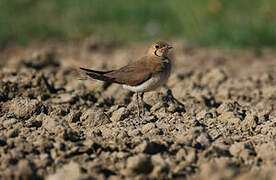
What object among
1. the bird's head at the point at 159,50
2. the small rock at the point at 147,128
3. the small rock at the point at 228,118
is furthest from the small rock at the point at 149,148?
the bird's head at the point at 159,50

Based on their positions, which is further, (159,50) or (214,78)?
(214,78)

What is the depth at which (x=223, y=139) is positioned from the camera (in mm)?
4207

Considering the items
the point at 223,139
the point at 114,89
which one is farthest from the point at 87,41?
the point at 223,139

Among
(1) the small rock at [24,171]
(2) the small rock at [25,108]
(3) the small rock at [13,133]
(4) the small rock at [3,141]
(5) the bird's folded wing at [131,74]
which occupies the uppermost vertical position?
(5) the bird's folded wing at [131,74]

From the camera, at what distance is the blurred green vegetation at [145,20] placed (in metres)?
10.1

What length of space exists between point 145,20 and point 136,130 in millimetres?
7704

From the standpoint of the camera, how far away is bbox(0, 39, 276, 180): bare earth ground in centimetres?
346

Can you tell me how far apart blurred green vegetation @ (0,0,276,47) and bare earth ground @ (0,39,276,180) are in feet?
9.15

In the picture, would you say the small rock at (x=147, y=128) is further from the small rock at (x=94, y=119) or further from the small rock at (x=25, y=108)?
the small rock at (x=25, y=108)

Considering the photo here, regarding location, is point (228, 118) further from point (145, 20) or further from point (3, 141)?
point (145, 20)

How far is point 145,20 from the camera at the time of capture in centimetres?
1174

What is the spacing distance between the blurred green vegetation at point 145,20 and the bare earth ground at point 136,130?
2.79m

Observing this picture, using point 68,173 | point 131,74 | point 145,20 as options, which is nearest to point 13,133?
point 68,173

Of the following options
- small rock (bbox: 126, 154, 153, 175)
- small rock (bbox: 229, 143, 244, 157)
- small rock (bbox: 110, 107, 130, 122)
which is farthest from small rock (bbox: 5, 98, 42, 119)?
small rock (bbox: 229, 143, 244, 157)
